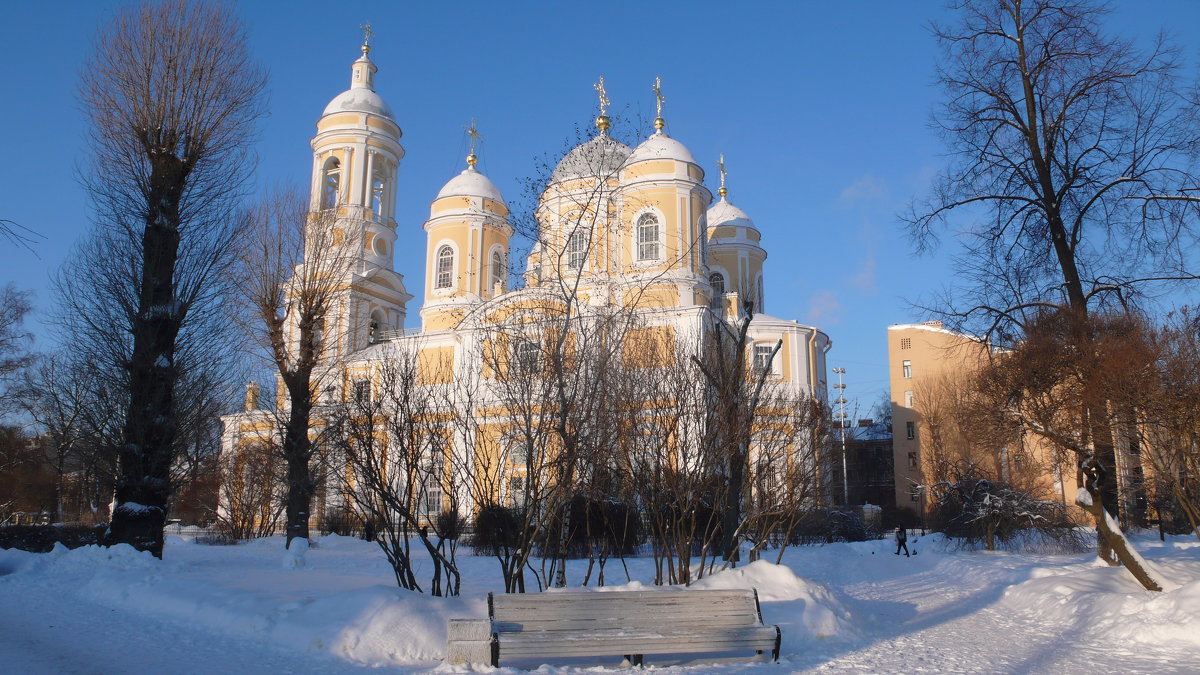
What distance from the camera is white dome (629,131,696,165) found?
3195 cm

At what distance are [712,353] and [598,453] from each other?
169 inches

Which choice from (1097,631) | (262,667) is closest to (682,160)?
(1097,631)

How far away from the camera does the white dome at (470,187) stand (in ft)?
124

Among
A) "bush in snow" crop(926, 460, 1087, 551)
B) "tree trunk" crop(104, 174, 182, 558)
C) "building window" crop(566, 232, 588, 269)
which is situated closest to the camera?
"building window" crop(566, 232, 588, 269)

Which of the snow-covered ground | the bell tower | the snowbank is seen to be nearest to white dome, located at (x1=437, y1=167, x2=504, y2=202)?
the bell tower

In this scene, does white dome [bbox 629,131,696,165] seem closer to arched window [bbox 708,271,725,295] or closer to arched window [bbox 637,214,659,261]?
arched window [bbox 637,214,659,261]

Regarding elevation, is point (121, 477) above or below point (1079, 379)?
below

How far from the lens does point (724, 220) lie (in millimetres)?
39688

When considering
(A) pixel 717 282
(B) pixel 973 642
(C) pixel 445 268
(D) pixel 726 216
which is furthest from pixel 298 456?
(D) pixel 726 216

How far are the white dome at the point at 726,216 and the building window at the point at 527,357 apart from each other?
95.3 ft

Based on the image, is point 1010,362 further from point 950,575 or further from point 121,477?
point 121,477

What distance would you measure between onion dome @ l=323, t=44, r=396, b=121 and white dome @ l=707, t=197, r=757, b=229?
49.7 ft

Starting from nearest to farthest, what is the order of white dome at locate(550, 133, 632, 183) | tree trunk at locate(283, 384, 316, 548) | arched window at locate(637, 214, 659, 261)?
white dome at locate(550, 133, 632, 183) < tree trunk at locate(283, 384, 316, 548) < arched window at locate(637, 214, 659, 261)

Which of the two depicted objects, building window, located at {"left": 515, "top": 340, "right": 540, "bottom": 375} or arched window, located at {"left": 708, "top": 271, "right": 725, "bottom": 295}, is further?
arched window, located at {"left": 708, "top": 271, "right": 725, "bottom": 295}
